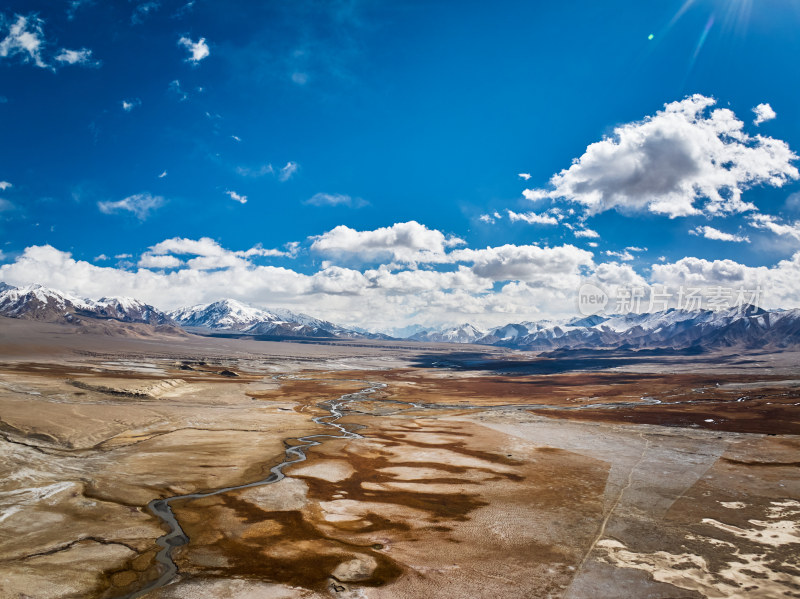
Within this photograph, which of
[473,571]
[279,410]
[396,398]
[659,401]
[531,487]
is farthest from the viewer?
[396,398]

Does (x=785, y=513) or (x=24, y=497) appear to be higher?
(x=785, y=513)

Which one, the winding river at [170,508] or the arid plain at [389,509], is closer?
the arid plain at [389,509]

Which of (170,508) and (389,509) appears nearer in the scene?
(170,508)

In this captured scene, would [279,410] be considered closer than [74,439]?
No

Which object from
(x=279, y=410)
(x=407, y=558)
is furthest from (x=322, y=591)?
(x=279, y=410)

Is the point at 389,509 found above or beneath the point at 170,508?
above

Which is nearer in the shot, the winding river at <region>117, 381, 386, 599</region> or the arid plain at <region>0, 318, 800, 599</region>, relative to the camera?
the arid plain at <region>0, 318, 800, 599</region>

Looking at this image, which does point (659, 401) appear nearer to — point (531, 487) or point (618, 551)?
point (531, 487)

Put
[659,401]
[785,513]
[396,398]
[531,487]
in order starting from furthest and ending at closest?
[396,398], [659,401], [531,487], [785,513]

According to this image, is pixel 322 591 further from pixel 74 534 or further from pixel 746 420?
pixel 746 420
